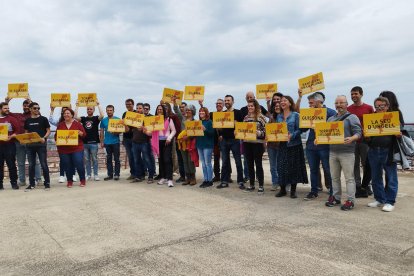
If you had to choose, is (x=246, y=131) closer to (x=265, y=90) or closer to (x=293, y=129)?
(x=293, y=129)

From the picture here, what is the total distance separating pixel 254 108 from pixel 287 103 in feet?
2.55

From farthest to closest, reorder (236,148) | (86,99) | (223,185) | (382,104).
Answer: (86,99)
(223,185)
(236,148)
(382,104)

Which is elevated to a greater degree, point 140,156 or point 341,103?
point 341,103

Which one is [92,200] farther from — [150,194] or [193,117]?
[193,117]

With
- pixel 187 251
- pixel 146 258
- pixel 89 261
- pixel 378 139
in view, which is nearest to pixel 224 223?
pixel 187 251

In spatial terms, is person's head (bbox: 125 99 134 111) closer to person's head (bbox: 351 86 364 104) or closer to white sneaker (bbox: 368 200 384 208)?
person's head (bbox: 351 86 364 104)

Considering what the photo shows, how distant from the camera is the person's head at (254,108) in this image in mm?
6770

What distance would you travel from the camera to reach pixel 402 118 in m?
5.31

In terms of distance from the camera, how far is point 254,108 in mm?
6805

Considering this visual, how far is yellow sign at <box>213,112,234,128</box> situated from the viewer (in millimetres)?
7102

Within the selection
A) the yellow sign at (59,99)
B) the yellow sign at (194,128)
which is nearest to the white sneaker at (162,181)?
the yellow sign at (194,128)

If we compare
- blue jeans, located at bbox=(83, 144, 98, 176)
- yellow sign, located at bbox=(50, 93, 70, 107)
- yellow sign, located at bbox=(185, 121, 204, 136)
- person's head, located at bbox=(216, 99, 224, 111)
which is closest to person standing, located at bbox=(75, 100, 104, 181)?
blue jeans, located at bbox=(83, 144, 98, 176)

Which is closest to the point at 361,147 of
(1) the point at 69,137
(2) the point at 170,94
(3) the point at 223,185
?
(3) the point at 223,185

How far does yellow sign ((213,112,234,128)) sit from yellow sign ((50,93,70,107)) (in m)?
A: 4.00
